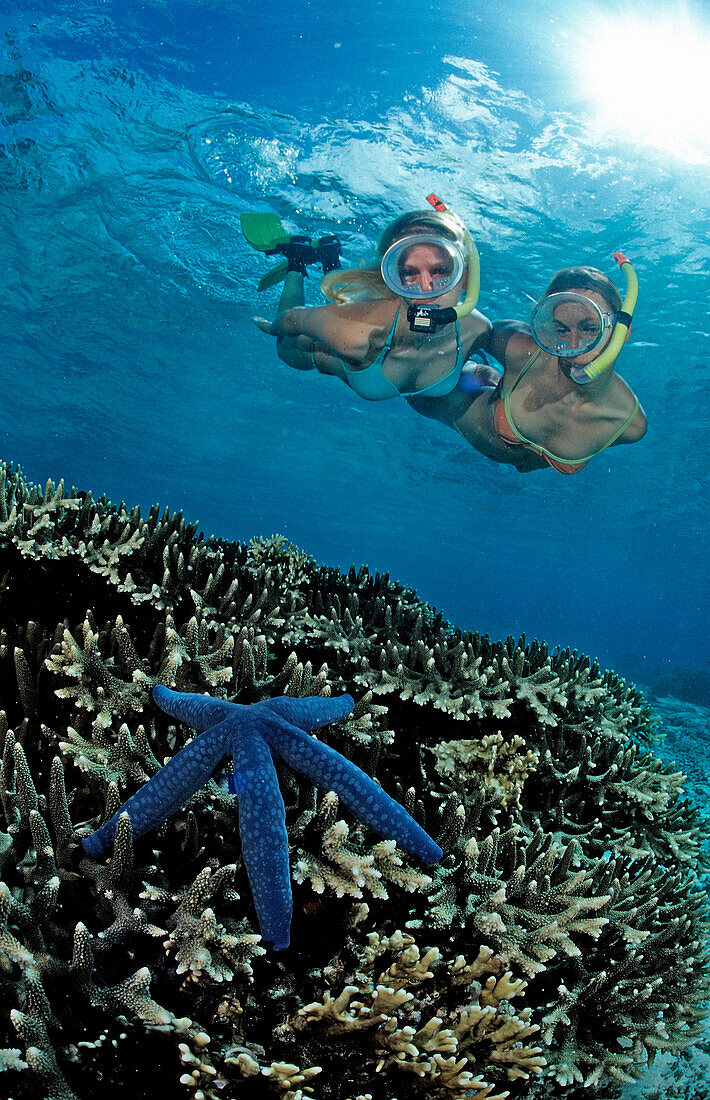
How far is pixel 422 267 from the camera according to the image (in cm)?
592

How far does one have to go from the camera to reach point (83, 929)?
197cm

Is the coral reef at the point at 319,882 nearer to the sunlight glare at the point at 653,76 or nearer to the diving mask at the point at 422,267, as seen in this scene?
the diving mask at the point at 422,267

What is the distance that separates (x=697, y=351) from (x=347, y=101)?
15831mm

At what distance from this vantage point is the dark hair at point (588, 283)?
5688 millimetres

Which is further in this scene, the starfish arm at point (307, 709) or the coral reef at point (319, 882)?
the starfish arm at point (307, 709)

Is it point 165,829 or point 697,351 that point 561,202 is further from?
point 165,829

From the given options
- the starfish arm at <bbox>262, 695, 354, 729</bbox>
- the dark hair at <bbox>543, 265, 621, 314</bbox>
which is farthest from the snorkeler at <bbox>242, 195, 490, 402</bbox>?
the starfish arm at <bbox>262, 695, 354, 729</bbox>

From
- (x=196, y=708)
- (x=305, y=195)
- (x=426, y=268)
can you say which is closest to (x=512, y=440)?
(x=426, y=268)

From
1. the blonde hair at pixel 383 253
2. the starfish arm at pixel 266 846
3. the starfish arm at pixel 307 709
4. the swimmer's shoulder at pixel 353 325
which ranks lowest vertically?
the starfish arm at pixel 266 846

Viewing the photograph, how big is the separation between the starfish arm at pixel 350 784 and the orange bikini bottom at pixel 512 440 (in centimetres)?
556

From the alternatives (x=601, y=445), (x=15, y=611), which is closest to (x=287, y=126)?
(x=601, y=445)

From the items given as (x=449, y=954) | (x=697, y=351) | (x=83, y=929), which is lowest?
(x=83, y=929)

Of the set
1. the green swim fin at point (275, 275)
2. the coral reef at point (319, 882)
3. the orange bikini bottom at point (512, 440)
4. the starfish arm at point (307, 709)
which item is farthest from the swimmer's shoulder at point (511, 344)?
the starfish arm at point (307, 709)

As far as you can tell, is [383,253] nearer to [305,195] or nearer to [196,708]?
[196,708]
